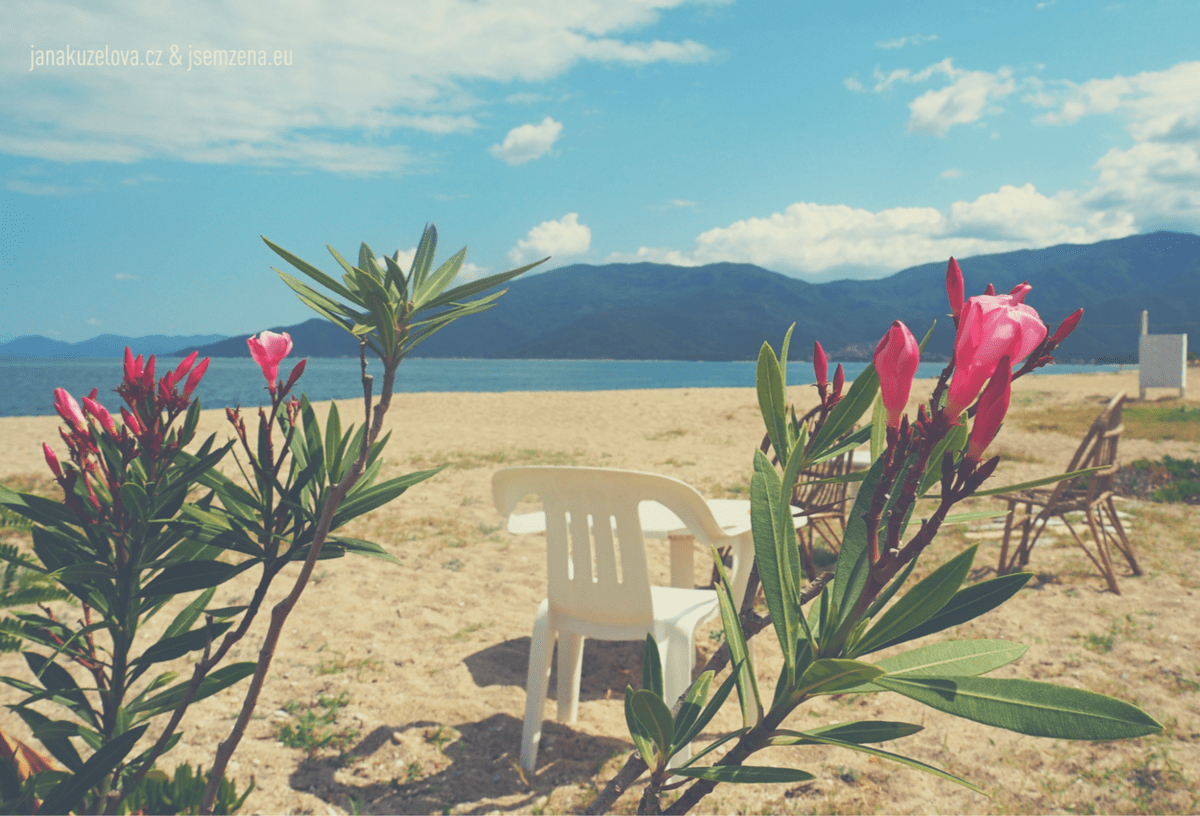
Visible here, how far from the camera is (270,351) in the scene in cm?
91

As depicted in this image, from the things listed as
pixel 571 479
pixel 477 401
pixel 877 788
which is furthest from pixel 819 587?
pixel 477 401

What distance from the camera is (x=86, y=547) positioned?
40.1 inches

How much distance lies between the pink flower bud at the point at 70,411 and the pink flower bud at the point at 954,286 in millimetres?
1076

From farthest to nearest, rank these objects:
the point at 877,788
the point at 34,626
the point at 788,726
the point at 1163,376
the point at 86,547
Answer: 1. the point at 1163,376
2. the point at 788,726
3. the point at 877,788
4. the point at 34,626
5. the point at 86,547

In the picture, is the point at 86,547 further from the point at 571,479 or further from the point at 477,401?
the point at 477,401

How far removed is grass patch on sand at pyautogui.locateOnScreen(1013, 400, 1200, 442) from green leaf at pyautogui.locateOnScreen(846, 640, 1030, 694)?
10392 millimetres

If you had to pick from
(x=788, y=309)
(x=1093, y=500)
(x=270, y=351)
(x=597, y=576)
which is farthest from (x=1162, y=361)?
(x=788, y=309)

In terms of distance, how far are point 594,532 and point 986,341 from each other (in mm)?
2042

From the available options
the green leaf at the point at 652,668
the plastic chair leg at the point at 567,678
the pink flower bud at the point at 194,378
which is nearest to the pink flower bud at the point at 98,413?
the pink flower bud at the point at 194,378

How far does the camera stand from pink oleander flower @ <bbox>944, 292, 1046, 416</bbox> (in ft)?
1.48

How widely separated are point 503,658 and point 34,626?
234 centimetres

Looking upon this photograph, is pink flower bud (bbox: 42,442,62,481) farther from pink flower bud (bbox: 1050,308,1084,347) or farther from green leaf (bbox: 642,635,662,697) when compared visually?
pink flower bud (bbox: 1050,308,1084,347)

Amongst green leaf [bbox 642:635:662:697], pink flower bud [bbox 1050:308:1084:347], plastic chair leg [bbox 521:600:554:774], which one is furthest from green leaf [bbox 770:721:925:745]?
plastic chair leg [bbox 521:600:554:774]

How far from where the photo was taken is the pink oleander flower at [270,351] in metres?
0.90
